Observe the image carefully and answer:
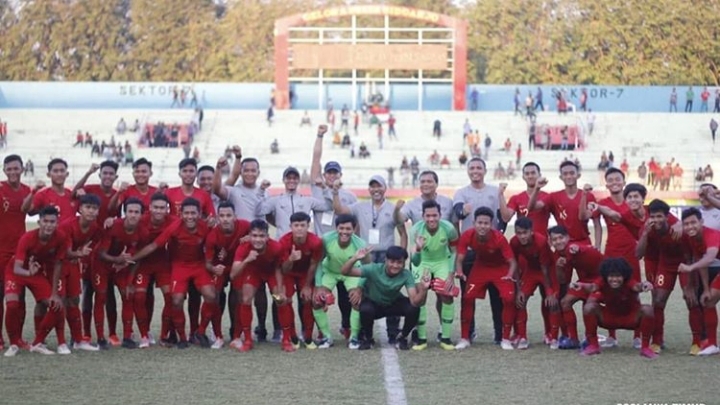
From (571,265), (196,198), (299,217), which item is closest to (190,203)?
(196,198)

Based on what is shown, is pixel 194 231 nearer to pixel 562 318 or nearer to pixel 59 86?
pixel 562 318

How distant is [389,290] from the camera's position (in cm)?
1244

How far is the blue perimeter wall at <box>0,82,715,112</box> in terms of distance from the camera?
58.7 metres

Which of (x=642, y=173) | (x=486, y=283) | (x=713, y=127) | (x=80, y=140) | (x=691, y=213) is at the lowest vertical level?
(x=642, y=173)

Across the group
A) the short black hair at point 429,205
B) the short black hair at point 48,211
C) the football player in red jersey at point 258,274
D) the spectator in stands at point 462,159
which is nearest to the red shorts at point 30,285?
the short black hair at point 48,211

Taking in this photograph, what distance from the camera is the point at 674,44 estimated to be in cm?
7188

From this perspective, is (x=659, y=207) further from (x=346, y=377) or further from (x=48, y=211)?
(x=48, y=211)

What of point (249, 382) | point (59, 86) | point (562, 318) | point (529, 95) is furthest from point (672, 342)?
point (59, 86)

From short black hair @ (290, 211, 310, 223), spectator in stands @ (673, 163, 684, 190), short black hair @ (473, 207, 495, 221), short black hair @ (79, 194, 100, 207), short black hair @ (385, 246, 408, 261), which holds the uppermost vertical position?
short black hair @ (79, 194, 100, 207)

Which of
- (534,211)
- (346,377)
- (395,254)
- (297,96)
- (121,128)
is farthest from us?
(297,96)

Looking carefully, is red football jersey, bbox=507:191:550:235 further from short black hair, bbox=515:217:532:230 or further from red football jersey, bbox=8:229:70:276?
red football jersey, bbox=8:229:70:276

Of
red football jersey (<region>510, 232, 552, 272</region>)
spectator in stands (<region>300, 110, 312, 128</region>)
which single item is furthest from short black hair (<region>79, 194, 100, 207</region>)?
spectator in stands (<region>300, 110, 312, 128</region>)

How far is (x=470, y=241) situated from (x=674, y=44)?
203ft

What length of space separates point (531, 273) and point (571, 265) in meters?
0.42
